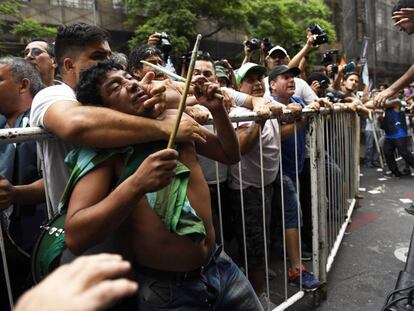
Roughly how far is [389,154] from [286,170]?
5509mm

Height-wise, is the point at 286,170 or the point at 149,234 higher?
the point at 149,234

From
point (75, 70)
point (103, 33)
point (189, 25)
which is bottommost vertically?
point (75, 70)

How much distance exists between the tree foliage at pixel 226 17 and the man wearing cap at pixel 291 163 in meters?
11.0

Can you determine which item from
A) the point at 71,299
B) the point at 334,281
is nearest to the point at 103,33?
the point at 71,299

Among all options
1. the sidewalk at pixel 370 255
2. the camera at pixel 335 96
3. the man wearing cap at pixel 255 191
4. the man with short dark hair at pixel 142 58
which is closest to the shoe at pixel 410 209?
the sidewalk at pixel 370 255

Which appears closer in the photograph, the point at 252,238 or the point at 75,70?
the point at 75,70

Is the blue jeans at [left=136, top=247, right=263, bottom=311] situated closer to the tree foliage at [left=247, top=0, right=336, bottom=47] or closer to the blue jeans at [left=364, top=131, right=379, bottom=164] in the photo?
the blue jeans at [left=364, top=131, right=379, bottom=164]

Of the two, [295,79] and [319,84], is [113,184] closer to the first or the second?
[295,79]

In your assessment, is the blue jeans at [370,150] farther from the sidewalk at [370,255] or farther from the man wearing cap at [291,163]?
the man wearing cap at [291,163]

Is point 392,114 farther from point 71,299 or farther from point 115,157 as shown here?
point 71,299

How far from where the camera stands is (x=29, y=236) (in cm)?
192

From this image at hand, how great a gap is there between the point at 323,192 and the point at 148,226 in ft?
6.56

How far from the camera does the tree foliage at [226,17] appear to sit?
14.5m

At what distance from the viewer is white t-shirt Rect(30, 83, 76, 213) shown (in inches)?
60.9
